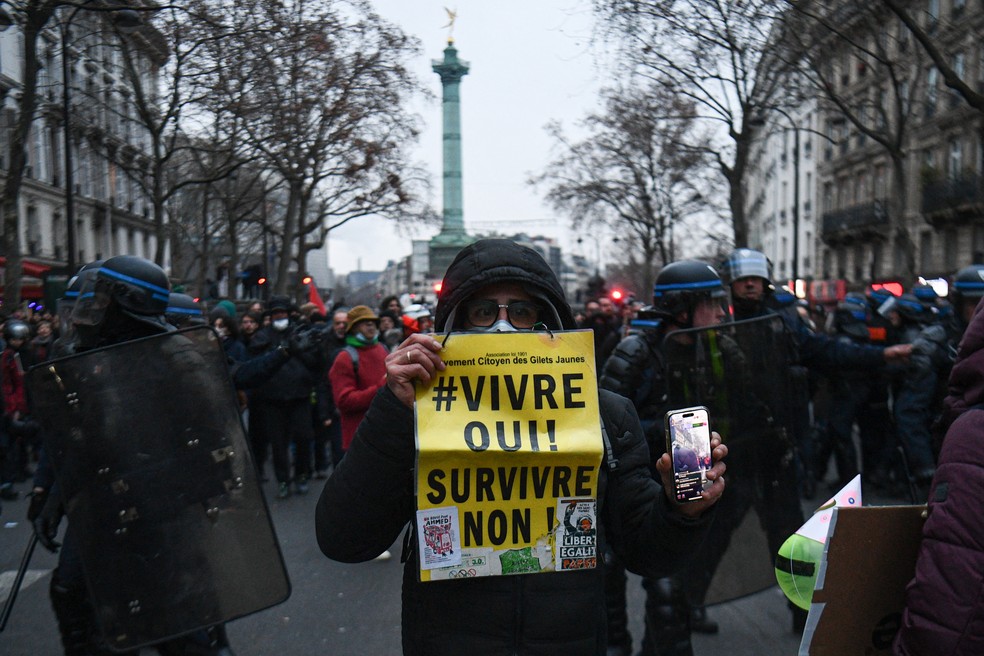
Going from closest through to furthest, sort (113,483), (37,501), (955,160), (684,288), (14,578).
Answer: (113,483), (37,501), (684,288), (14,578), (955,160)

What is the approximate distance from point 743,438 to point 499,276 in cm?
219

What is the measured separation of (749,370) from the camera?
162 inches

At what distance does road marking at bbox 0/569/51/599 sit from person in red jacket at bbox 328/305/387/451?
2348 millimetres

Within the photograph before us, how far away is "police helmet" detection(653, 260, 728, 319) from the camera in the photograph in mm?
4242

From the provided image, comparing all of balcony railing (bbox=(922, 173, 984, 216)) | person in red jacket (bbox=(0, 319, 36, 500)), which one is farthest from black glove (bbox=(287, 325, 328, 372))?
balcony railing (bbox=(922, 173, 984, 216))

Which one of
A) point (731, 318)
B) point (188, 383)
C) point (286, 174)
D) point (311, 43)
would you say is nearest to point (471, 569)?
point (188, 383)

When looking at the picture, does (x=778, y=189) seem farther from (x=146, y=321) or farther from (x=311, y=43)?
(x=146, y=321)

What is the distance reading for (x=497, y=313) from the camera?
2.36 metres

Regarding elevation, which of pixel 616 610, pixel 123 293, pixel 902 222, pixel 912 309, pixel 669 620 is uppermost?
pixel 902 222

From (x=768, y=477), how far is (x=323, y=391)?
21.2 feet

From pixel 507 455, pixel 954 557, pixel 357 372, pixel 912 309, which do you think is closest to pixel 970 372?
pixel 954 557

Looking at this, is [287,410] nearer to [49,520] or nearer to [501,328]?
[49,520]

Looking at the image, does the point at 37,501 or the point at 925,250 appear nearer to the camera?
the point at 37,501

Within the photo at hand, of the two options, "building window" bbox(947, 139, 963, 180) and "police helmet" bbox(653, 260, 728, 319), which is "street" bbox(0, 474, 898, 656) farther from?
"building window" bbox(947, 139, 963, 180)
